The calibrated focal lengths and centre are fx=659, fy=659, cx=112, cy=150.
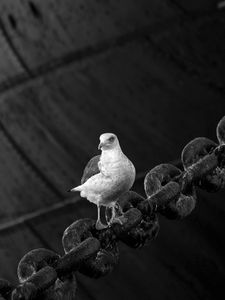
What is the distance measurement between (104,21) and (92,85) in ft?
0.83

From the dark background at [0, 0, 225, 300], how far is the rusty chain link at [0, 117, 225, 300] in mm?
702

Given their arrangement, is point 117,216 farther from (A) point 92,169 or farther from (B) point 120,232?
(A) point 92,169

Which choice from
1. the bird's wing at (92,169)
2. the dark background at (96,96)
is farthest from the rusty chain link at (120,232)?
the dark background at (96,96)

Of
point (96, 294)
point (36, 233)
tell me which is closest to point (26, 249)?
point (36, 233)

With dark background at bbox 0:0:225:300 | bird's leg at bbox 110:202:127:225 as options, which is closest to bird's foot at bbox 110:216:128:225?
bird's leg at bbox 110:202:127:225

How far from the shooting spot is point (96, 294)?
293 centimetres

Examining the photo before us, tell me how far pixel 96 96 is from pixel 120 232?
1.10m

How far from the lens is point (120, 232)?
1.56 m

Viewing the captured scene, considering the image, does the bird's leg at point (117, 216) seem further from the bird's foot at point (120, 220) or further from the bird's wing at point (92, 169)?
the bird's wing at point (92, 169)

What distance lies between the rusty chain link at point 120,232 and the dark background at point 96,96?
70 centimetres

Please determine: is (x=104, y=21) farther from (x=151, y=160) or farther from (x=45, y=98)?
(x=151, y=160)

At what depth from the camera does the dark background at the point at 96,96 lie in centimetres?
247

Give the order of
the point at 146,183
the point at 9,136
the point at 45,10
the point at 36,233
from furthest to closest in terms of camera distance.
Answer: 1. the point at 36,233
2. the point at 9,136
3. the point at 45,10
4. the point at 146,183

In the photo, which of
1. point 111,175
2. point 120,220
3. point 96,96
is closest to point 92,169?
point 111,175
